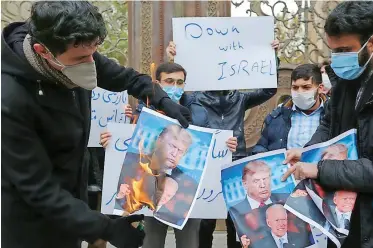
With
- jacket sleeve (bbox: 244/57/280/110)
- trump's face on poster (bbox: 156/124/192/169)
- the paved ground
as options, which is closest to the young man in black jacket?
jacket sleeve (bbox: 244/57/280/110)

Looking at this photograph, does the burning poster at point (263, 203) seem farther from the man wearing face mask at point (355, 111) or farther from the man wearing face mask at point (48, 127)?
the man wearing face mask at point (48, 127)

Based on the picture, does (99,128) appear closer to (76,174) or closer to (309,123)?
(309,123)

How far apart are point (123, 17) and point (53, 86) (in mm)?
4383

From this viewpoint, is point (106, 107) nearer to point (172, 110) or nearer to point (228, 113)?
point (228, 113)

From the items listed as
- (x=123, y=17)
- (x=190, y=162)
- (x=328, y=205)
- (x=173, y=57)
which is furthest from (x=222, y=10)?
(x=328, y=205)

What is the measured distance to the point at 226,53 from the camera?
397 cm

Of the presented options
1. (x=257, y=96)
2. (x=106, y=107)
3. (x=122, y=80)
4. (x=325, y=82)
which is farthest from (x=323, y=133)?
(x=106, y=107)

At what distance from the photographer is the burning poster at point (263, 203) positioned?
90.5 inches

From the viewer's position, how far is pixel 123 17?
6203mm

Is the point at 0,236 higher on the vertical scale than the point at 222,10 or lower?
lower

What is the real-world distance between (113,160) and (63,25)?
1848 mm

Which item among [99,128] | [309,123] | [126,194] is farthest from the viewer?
[99,128]

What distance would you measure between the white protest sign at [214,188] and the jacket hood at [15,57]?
1857mm

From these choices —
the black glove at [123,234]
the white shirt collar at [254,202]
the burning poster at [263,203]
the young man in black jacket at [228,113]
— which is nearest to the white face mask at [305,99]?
the young man in black jacket at [228,113]
